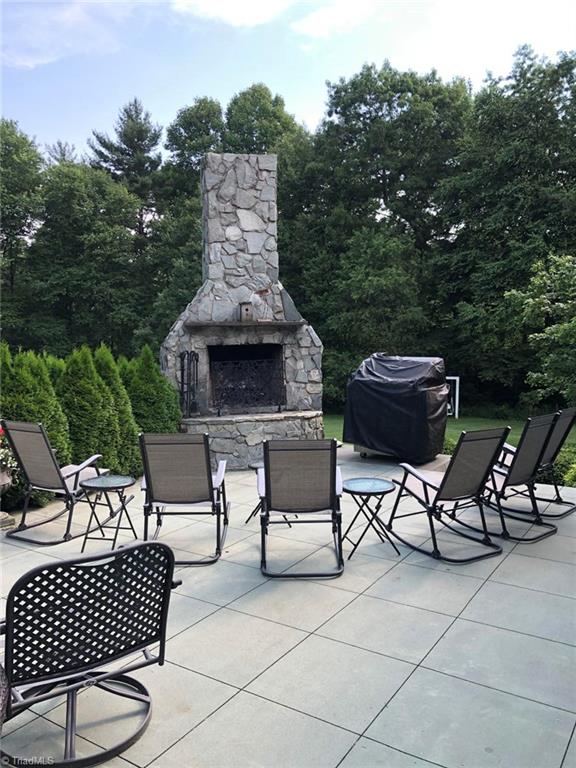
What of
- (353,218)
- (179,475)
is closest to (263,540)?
(179,475)

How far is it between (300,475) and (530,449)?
2.09 m

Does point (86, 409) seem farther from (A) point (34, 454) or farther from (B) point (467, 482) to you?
(B) point (467, 482)

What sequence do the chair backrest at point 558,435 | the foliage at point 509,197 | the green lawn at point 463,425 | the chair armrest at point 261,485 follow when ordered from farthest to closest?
the foliage at point 509,197
the green lawn at point 463,425
the chair backrest at point 558,435
the chair armrest at point 261,485

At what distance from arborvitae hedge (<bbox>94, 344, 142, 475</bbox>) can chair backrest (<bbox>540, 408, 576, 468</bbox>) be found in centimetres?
459

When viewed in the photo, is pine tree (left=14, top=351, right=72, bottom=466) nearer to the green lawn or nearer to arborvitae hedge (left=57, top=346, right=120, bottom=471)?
arborvitae hedge (left=57, top=346, right=120, bottom=471)

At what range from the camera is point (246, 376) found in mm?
9141

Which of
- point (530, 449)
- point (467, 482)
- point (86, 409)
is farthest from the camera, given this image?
point (86, 409)

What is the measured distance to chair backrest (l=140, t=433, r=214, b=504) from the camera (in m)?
4.22

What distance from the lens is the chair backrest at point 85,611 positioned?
76.1 inches

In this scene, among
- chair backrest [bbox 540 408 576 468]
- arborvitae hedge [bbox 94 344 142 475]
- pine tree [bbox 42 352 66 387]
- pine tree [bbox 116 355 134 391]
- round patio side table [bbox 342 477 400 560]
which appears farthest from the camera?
pine tree [bbox 116 355 134 391]

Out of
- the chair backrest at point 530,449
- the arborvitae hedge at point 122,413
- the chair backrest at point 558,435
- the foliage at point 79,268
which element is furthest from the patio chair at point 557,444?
the foliage at point 79,268

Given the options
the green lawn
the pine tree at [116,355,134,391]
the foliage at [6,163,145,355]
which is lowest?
the green lawn

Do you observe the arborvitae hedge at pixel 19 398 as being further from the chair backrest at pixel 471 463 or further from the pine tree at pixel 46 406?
the chair backrest at pixel 471 463

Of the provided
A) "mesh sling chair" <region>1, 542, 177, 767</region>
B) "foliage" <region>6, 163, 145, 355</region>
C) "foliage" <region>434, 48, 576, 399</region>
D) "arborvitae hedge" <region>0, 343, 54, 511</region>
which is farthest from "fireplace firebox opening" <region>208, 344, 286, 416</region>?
"foliage" <region>6, 163, 145, 355</region>
